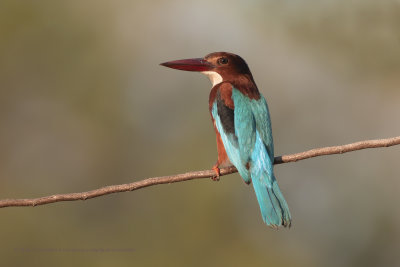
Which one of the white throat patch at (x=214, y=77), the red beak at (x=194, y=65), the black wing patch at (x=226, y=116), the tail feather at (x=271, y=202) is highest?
the red beak at (x=194, y=65)

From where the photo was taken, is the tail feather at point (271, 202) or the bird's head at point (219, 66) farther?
the bird's head at point (219, 66)

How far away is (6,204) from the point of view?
3666mm

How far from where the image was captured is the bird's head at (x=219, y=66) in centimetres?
561

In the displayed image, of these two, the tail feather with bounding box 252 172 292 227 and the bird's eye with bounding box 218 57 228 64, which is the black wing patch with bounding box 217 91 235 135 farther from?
the bird's eye with bounding box 218 57 228 64

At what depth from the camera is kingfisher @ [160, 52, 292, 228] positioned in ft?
14.8

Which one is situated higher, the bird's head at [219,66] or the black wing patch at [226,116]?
the bird's head at [219,66]

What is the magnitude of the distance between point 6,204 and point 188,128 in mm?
7412

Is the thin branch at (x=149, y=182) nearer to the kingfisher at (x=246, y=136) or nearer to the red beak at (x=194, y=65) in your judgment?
the kingfisher at (x=246, y=136)

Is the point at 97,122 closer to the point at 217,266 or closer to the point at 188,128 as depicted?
the point at 188,128

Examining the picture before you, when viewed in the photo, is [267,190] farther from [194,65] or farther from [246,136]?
[194,65]

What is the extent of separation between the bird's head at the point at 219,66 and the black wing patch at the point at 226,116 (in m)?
0.55

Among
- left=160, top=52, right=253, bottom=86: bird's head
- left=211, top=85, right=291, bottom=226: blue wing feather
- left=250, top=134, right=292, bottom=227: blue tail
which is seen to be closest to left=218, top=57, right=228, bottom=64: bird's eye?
left=160, top=52, right=253, bottom=86: bird's head

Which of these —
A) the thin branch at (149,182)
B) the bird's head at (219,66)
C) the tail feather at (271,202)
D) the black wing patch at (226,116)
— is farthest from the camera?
the bird's head at (219,66)

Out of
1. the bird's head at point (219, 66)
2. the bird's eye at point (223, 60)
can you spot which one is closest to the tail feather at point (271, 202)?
the bird's head at point (219, 66)
